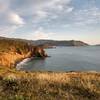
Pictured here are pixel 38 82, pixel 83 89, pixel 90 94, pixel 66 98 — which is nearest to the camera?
pixel 66 98

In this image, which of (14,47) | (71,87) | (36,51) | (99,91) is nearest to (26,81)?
(71,87)

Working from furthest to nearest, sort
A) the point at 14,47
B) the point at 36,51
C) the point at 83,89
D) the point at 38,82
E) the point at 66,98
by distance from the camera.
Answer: the point at 36,51
the point at 14,47
the point at 38,82
the point at 83,89
the point at 66,98

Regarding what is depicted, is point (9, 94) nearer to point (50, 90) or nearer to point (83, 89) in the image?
point (50, 90)

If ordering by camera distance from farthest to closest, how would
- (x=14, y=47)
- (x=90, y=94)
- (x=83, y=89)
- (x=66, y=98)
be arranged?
(x=14, y=47) → (x=83, y=89) → (x=90, y=94) → (x=66, y=98)

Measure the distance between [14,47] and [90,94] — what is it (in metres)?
95.0

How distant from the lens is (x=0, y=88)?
8172 millimetres

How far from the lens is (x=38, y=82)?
8930mm

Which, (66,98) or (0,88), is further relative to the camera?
(0,88)

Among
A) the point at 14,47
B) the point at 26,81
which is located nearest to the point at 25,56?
the point at 14,47

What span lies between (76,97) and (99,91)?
42.9 inches

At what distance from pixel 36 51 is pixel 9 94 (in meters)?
106

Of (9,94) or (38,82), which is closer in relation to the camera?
(9,94)

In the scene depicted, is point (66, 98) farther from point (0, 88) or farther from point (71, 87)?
point (0, 88)

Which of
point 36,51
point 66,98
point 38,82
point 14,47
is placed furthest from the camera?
point 36,51
